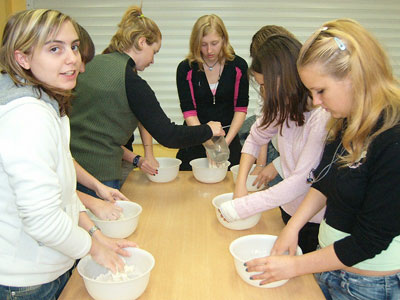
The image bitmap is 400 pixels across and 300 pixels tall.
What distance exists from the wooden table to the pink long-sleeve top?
0.10 m

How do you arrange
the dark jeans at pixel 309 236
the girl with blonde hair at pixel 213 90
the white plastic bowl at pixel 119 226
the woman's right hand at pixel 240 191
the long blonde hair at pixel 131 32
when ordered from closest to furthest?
1. the white plastic bowl at pixel 119 226
2. the dark jeans at pixel 309 236
3. the woman's right hand at pixel 240 191
4. the long blonde hair at pixel 131 32
5. the girl with blonde hair at pixel 213 90

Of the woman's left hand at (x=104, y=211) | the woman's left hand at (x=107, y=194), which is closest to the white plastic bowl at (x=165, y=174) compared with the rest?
the woman's left hand at (x=107, y=194)

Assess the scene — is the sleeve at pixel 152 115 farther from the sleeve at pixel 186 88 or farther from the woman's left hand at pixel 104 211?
the sleeve at pixel 186 88

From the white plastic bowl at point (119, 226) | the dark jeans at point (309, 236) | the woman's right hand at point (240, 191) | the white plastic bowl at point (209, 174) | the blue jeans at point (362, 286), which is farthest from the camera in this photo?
the white plastic bowl at point (209, 174)

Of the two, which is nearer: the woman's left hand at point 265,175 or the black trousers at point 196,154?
the woman's left hand at point 265,175

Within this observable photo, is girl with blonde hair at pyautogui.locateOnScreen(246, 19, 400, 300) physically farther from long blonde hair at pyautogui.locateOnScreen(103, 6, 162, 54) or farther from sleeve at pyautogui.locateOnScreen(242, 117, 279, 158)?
long blonde hair at pyautogui.locateOnScreen(103, 6, 162, 54)

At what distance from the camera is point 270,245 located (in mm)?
1127

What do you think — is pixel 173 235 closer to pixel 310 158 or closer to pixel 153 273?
pixel 153 273

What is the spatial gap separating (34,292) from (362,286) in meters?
0.88

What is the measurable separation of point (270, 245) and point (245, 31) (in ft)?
7.82

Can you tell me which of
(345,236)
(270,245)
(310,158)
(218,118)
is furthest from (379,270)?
(218,118)

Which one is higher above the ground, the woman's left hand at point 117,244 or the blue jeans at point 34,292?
the woman's left hand at point 117,244

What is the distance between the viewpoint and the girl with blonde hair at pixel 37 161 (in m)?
0.78

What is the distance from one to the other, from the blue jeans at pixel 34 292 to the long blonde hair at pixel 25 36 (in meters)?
0.49
